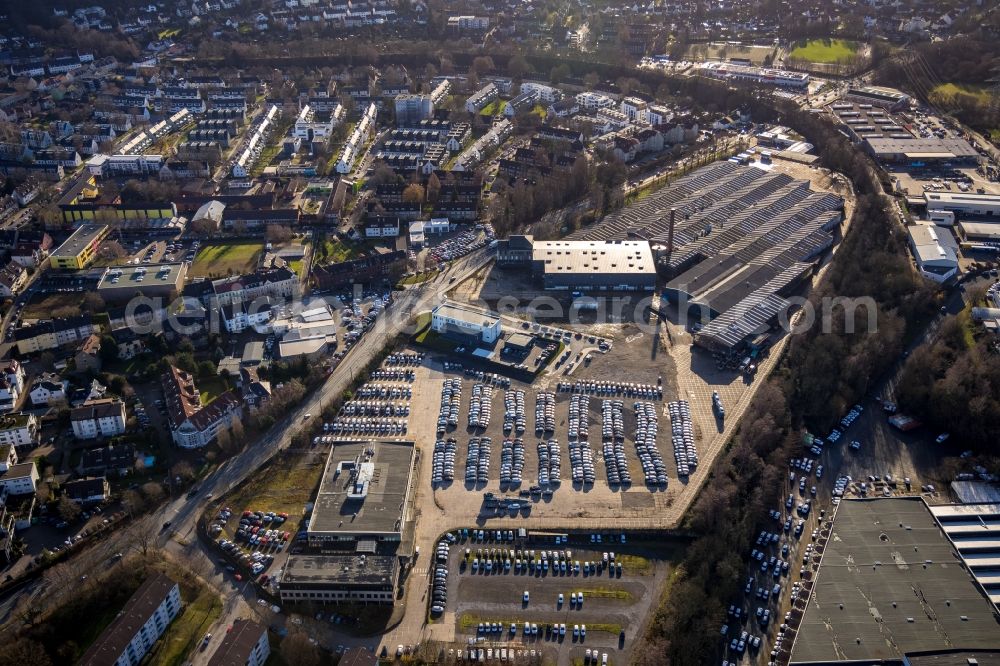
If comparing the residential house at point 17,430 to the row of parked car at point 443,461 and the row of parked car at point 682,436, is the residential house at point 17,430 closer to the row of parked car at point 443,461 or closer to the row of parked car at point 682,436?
the row of parked car at point 443,461

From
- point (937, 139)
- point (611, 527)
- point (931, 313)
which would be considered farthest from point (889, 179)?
point (611, 527)

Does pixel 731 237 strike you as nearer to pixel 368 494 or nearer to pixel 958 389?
pixel 958 389

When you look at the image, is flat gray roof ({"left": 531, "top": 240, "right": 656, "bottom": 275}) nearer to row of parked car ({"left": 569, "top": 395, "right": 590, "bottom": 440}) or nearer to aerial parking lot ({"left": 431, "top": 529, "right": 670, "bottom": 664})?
row of parked car ({"left": 569, "top": 395, "right": 590, "bottom": 440})

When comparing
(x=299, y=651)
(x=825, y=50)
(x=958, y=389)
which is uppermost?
(x=825, y=50)

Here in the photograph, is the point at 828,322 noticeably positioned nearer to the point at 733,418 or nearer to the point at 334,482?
the point at 733,418

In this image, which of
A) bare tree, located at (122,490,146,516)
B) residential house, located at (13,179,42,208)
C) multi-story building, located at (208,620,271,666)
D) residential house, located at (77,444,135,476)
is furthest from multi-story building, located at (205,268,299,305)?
multi-story building, located at (208,620,271,666)

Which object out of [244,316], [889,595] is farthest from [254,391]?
[889,595]
